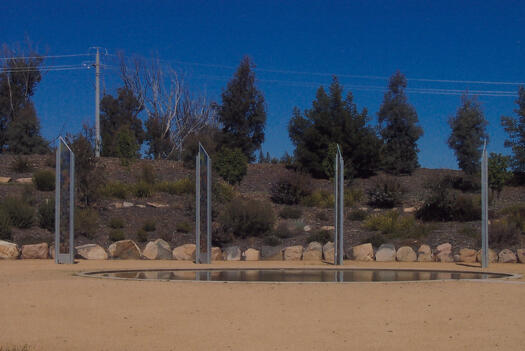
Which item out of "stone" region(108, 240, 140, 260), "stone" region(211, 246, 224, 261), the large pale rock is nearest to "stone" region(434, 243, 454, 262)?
"stone" region(211, 246, 224, 261)

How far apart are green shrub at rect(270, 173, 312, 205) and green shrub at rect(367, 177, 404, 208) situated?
111 inches

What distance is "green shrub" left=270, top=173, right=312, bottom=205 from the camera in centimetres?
2781

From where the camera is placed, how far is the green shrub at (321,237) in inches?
850

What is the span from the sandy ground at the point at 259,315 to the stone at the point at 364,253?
7159 mm

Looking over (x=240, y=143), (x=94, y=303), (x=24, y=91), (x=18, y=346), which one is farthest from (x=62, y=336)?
(x=24, y=91)

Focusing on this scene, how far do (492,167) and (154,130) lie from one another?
29.9 metres

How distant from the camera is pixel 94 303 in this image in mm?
9164

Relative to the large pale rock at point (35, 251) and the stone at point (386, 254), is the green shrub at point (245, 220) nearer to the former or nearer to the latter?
the stone at point (386, 254)

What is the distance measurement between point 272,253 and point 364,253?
276 centimetres

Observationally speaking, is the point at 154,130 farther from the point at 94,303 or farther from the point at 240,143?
the point at 94,303

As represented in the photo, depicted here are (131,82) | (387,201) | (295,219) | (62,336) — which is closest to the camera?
(62,336)

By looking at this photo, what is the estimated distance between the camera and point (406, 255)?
752 inches

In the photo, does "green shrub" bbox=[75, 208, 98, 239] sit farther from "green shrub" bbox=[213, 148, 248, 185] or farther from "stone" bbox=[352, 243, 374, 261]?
"green shrub" bbox=[213, 148, 248, 185]

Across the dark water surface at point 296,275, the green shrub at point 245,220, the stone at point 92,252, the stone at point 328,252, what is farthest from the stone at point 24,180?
the dark water surface at point 296,275
